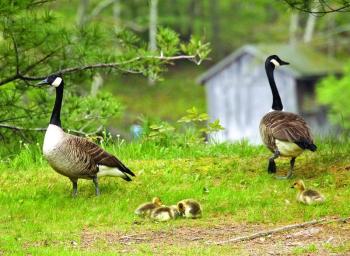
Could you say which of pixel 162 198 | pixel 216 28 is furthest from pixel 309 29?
pixel 162 198

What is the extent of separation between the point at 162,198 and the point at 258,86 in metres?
44.5

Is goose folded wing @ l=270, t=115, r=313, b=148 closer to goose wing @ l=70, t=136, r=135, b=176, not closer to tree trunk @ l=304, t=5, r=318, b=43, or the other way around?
goose wing @ l=70, t=136, r=135, b=176

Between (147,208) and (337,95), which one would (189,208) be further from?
(337,95)

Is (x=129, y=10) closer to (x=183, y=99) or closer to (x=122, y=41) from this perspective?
(x=183, y=99)

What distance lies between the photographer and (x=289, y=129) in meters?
12.6

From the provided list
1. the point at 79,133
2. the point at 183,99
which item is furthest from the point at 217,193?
the point at 183,99

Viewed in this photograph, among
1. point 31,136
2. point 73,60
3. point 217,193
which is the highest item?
point 73,60

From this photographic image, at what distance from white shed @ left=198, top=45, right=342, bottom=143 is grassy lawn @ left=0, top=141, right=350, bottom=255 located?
38338 millimetres

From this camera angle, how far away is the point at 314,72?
5400 cm

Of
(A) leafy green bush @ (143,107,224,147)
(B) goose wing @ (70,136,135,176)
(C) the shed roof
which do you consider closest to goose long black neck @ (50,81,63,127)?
(B) goose wing @ (70,136,135,176)

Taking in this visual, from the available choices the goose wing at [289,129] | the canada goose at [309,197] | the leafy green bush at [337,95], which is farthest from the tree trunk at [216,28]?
the canada goose at [309,197]

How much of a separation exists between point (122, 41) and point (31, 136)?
282cm

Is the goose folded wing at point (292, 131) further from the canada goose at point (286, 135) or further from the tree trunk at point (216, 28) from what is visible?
the tree trunk at point (216, 28)

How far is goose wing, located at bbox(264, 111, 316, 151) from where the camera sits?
1241 cm
